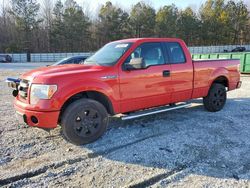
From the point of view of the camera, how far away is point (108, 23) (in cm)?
5356

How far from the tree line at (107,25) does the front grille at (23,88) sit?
49285 millimetres

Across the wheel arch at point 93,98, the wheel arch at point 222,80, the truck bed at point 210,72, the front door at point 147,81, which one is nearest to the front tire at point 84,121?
the wheel arch at point 93,98

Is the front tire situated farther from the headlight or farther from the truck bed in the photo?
the truck bed

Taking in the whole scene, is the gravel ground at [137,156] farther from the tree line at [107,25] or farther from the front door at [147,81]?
the tree line at [107,25]

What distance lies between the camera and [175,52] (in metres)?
5.57

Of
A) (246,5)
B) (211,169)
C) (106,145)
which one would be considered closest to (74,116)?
(106,145)

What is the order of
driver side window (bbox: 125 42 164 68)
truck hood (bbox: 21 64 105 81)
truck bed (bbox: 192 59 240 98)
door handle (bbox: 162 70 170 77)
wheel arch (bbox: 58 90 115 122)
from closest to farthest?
1. truck hood (bbox: 21 64 105 81)
2. wheel arch (bbox: 58 90 115 122)
3. driver side window (bbox: 125 42 164 68)
4. door handle (bbox: 162 70 170 77)
5. truck bed (bbox: 192 59 240 98)

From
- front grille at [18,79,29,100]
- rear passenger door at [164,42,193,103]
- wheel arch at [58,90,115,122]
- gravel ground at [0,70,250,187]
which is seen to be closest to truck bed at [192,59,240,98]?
rear passenger door at [164,42,193,103]

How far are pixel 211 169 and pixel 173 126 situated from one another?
6.17 feet

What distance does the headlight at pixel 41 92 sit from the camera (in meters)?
3.92

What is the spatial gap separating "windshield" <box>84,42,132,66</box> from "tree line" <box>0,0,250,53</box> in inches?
1908

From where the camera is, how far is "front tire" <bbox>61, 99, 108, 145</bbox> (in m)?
4.14

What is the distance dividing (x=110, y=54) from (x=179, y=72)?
64.4 inches

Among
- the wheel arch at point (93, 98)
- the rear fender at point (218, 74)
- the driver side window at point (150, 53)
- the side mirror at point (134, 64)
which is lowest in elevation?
the wheel arch at point (93, 98)
